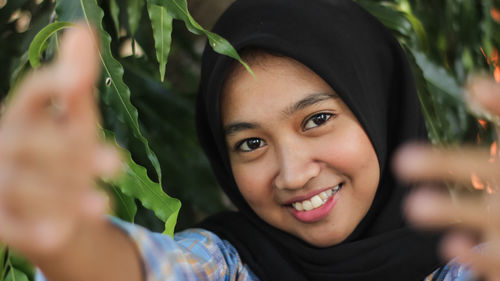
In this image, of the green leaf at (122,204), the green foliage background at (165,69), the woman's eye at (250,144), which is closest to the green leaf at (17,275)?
the green foliage background at (165,69)

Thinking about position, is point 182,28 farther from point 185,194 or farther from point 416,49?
point 416,49

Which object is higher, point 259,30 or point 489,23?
point 259,30

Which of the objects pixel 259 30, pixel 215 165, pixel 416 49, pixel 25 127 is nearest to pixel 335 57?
pixel 259 30

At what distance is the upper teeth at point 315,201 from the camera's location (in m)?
0.78

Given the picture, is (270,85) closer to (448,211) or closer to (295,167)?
(295,167)

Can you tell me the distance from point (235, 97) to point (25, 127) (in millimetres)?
491

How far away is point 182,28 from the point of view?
4.35 feet

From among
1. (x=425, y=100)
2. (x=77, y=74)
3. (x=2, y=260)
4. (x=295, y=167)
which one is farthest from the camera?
(x=425, y=100)

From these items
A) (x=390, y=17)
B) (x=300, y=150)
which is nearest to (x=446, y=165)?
(x=300, y=150)

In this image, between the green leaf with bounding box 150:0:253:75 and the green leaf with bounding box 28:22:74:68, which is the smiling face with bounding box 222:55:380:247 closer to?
the green leaf with bounding box 150:0:253:75

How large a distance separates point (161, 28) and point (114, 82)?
10 cm

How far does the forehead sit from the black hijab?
2 centimetres

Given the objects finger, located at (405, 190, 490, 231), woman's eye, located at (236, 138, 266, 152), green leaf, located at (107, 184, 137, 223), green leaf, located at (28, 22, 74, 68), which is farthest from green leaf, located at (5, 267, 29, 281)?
finger, located at (405, 190, 490, 231)

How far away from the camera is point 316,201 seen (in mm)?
784
